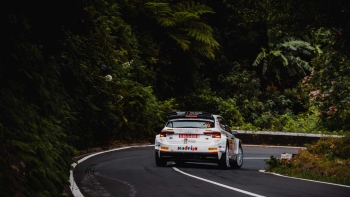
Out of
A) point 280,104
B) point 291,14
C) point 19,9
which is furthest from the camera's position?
point 280,104

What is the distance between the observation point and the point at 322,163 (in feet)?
55.7

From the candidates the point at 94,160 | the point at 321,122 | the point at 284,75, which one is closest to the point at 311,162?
the point at 94,160

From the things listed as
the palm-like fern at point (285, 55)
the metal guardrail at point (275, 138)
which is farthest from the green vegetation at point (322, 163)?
the palm-like fern at point (285, 55)

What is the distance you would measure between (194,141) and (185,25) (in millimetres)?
18979

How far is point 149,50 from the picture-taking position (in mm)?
36000

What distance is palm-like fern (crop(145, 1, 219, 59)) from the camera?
34.7 meters

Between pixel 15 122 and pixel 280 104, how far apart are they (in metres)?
34.3

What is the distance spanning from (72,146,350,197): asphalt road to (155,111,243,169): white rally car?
14.3 inches

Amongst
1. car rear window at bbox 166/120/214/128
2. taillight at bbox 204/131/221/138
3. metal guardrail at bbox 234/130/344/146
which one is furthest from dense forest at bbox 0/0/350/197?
taillight at bbox 204/131/221/138

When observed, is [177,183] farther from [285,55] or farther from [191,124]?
[285,55]

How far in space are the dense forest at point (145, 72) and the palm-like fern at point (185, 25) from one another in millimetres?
80

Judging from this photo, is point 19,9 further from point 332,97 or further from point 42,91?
point 332,97

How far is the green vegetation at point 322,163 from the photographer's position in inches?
620

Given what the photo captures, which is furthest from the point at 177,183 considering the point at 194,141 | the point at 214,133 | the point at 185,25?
the point at 185,25
